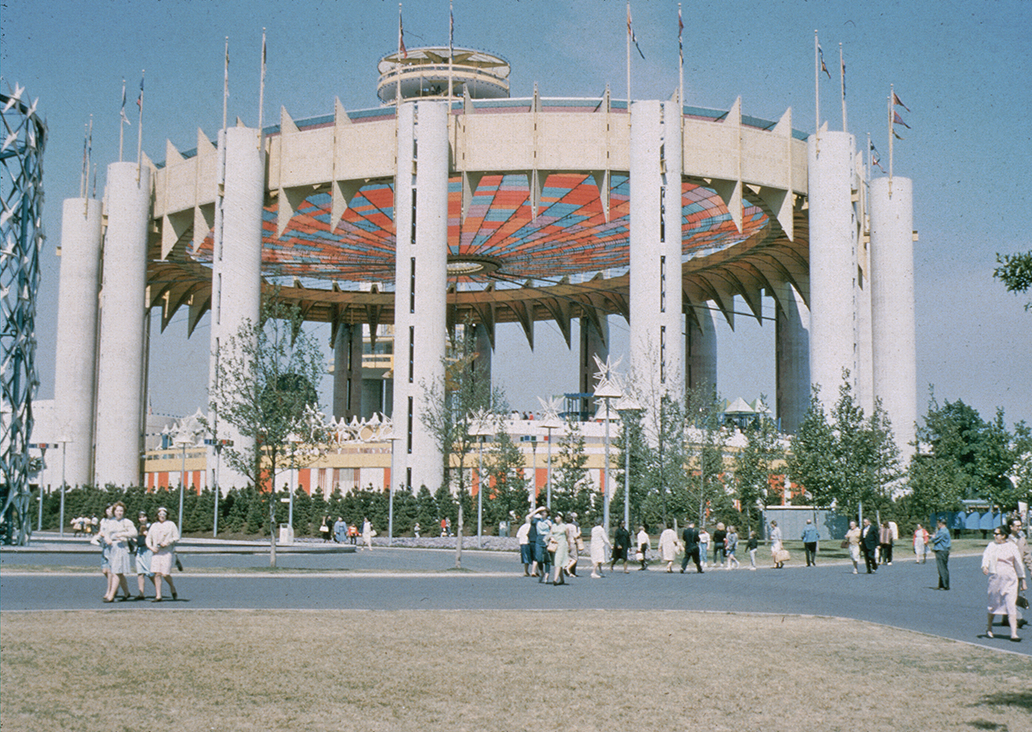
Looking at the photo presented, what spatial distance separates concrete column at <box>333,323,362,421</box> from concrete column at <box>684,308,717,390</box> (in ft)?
95.3

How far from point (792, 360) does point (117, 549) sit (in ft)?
190

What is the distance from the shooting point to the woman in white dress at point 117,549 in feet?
63.2

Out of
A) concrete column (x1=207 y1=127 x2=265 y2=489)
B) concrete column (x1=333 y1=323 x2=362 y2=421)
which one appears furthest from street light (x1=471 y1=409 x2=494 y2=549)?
concrete column (x1=333 y1=323 x2=362 y2=421)

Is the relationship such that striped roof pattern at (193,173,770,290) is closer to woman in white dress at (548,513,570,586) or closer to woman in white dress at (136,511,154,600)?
woman in white dress at (548,513,570,586)

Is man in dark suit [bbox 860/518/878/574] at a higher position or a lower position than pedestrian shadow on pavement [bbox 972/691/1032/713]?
higher

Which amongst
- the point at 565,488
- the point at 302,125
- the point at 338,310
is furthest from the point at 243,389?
the point at 338,310

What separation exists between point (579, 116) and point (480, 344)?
4761 cm

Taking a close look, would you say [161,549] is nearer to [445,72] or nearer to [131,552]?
[131,552]

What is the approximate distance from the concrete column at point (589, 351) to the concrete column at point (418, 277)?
4129 centimetres

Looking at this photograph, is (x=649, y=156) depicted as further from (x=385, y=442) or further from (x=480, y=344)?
(x=480, y=344)

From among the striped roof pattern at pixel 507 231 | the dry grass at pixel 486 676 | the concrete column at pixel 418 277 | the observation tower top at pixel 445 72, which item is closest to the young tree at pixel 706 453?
the concrete column at pixel 418 277

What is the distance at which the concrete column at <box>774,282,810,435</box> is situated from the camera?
72.2 meters

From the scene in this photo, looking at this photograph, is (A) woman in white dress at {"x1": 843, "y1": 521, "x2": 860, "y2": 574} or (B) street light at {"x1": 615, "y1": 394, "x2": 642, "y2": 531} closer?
(A) woman in white dress at {"x1": 843, "y1": 521, "x2": 860, "y2": 574}

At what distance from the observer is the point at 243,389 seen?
31359 millimetres
